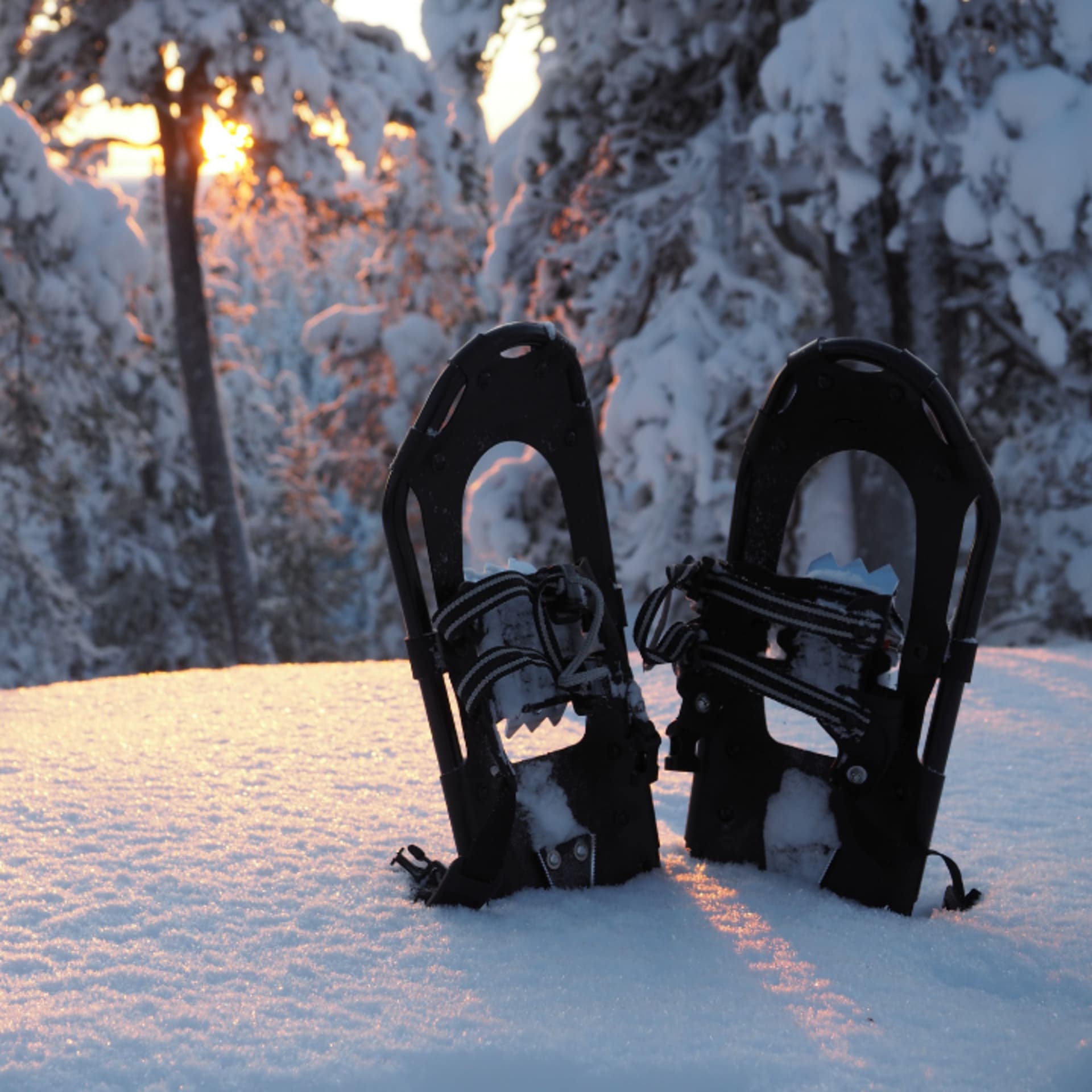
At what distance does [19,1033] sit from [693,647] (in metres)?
1.34

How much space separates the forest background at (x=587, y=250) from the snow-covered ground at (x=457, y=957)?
4.76 meters

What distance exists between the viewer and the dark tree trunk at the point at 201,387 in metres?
11.9

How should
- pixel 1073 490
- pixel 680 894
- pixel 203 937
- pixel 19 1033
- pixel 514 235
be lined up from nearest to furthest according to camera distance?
pixel 19 1033 → pixel 203 937 → pixel 680 894 → pixel 1073 490 → pixel 514 235

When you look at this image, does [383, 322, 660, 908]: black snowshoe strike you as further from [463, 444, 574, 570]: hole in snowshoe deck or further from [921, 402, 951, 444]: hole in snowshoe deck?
[463, 444, 574, 570]: hole in snowshoe deck

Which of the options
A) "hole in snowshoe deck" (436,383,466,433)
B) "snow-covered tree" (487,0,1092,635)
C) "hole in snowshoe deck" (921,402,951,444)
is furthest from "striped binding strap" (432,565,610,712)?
"snow-covered tree" (487,0,1092,635)

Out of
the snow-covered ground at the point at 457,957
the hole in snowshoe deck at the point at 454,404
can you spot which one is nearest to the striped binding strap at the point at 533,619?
the hole in snowshoe deck at the point at 454,404

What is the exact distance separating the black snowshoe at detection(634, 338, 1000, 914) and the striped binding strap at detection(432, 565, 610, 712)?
13 centimetres

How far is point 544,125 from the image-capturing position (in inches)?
363

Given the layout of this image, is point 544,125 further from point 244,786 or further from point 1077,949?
point 1077,949

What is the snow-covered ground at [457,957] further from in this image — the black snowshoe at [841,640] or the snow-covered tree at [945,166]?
the snow-covered tree at [945,166]

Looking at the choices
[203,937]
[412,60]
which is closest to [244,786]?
[203,937]

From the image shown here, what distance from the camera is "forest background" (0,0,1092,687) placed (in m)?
6.82

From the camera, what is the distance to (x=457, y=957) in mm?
1927

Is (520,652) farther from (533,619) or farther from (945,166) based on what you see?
(945,166)
